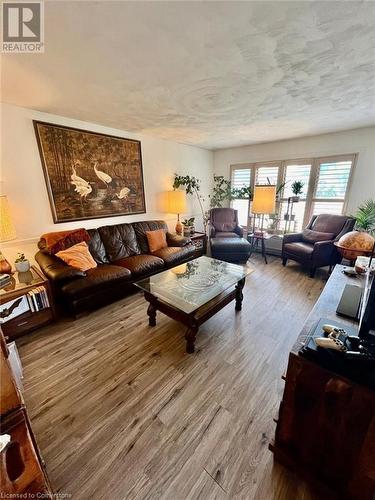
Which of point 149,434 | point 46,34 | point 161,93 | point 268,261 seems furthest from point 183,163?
point 149,434

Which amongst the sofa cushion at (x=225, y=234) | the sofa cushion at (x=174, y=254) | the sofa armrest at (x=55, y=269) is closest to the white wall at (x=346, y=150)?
the sofa cushion at (x=225, y=234)

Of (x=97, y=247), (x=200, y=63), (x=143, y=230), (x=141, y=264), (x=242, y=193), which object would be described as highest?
(x=200, y=63)

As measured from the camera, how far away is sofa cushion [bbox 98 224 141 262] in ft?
10.1

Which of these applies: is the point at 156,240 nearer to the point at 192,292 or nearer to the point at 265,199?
the point at 192,292

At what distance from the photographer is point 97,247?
295 centimetres

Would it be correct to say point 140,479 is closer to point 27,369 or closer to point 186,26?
point 27,369

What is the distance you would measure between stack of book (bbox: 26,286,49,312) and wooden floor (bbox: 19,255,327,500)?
0.28m

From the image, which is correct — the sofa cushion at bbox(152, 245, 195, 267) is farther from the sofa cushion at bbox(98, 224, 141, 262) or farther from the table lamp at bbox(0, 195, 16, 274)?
the table lamp at bbox(0, 195, 16, 274)

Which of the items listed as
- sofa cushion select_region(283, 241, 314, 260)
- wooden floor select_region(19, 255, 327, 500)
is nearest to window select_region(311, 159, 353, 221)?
sofa cushion select_region(283, 241, 314, 260)

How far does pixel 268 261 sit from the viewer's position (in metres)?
4.24

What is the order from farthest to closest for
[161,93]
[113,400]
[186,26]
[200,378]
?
1. [161,93]
2. [200,378]
3. [113,400]
4. [186,26]

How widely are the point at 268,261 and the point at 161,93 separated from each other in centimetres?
342

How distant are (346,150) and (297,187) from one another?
90 centimetres

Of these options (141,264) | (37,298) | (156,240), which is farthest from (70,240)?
(156,240)
